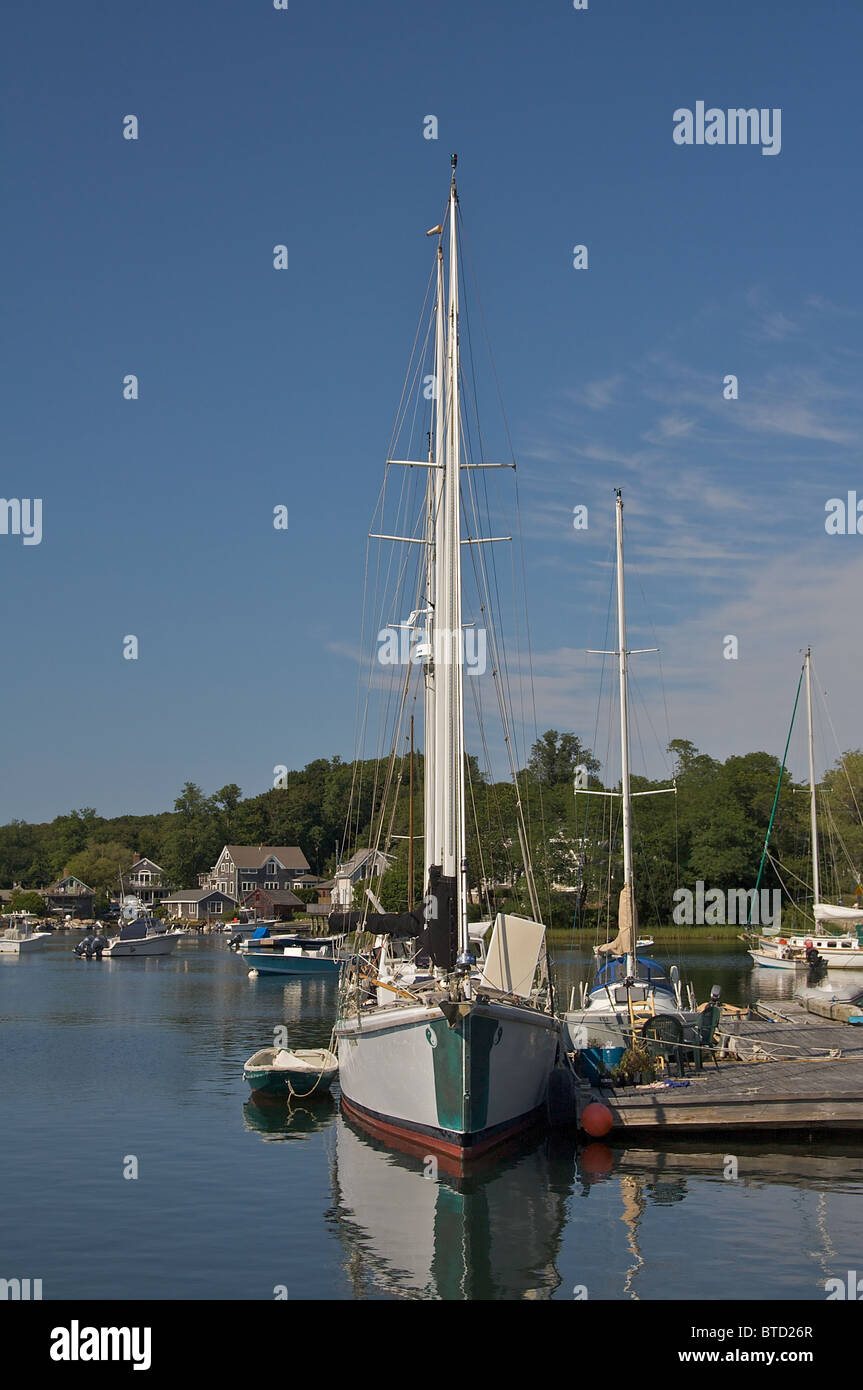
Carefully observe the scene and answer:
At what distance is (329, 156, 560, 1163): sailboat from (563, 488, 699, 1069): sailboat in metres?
4.53

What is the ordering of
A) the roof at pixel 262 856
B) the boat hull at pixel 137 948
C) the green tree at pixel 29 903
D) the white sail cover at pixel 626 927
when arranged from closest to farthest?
the white sail cover at pixel 626 927 < the boat hull at pixel 137 948 < the roof at pixel 262 856 < the green tree at pixel 29 903

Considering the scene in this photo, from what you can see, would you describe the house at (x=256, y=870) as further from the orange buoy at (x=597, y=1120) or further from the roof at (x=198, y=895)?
the orange buoy at (x=597, y=1120)

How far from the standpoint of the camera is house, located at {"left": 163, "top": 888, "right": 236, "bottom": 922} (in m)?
181

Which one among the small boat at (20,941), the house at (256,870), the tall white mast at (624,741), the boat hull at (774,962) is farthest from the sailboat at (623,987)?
the house at (256,870)

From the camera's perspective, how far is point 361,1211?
72.3 feet

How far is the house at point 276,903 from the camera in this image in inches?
6314

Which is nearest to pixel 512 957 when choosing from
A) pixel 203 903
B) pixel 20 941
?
pixel 20 941

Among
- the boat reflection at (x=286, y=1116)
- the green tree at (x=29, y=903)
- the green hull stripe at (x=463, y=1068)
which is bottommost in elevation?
the green tree at (x=29, y=903)

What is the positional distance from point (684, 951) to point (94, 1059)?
60871 millimetres

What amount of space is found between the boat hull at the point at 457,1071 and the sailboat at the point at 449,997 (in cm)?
4

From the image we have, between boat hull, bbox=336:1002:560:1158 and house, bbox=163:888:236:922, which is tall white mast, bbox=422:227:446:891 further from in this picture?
house, bbox=163:888:236:922

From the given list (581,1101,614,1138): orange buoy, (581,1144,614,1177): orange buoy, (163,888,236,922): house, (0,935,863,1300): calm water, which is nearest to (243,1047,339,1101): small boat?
(0,935,863,1300): calm water
